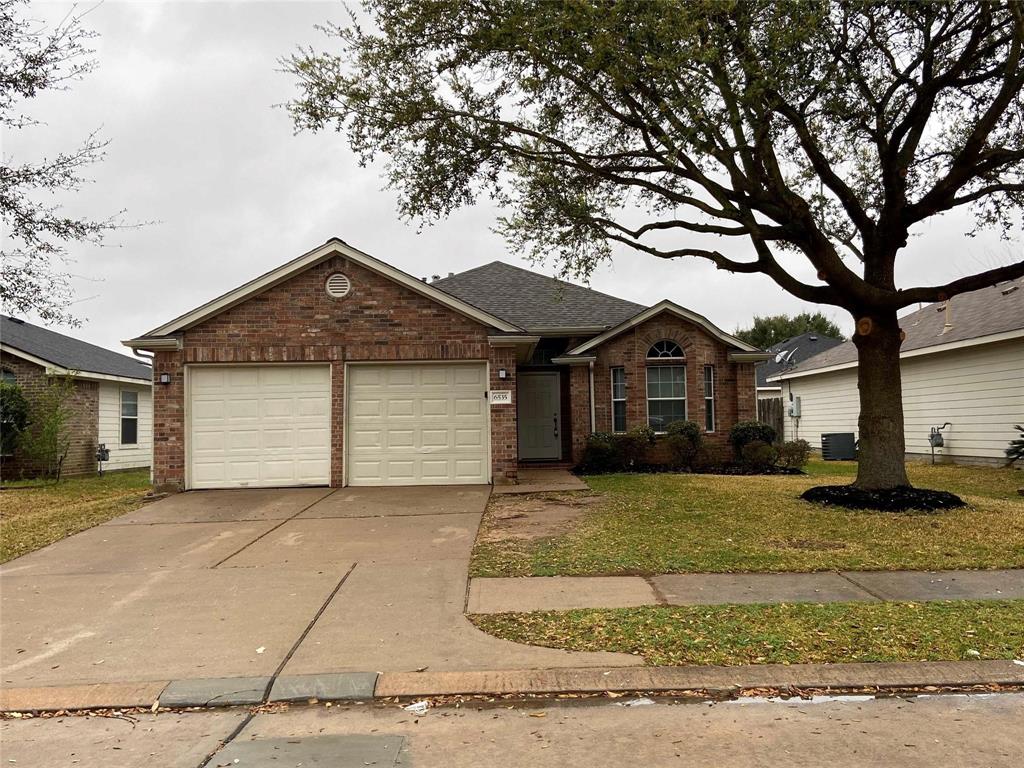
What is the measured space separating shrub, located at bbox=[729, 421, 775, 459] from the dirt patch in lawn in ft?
19.3

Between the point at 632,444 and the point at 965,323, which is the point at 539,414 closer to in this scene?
the point at 632,444

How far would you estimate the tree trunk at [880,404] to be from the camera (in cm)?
1038

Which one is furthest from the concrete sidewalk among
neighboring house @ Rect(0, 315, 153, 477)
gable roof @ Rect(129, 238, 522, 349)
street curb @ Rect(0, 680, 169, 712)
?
neighboring house @ Rect(0, 315, 153, 477)

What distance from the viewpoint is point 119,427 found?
20.8 m

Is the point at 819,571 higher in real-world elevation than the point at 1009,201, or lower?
lower

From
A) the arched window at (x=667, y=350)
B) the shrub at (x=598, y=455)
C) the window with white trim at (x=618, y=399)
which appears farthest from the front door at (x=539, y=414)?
the arched window at (x=667, y=350)

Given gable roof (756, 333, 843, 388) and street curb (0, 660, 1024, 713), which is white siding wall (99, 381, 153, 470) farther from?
gable roof (756, 333, 843, 388)

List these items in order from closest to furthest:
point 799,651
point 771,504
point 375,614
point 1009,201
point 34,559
Result: point 799,651 < point 375,614 < point 34,559 < point 771,504 < point 1009,201

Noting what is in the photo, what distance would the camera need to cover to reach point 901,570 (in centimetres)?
675

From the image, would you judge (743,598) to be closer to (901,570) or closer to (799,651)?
(799,651)

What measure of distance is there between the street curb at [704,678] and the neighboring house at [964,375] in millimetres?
13537

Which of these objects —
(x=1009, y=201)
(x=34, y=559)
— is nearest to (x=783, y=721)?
(x=34, y=559)

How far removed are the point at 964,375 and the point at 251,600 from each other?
676 inches

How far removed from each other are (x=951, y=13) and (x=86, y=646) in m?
11.9
